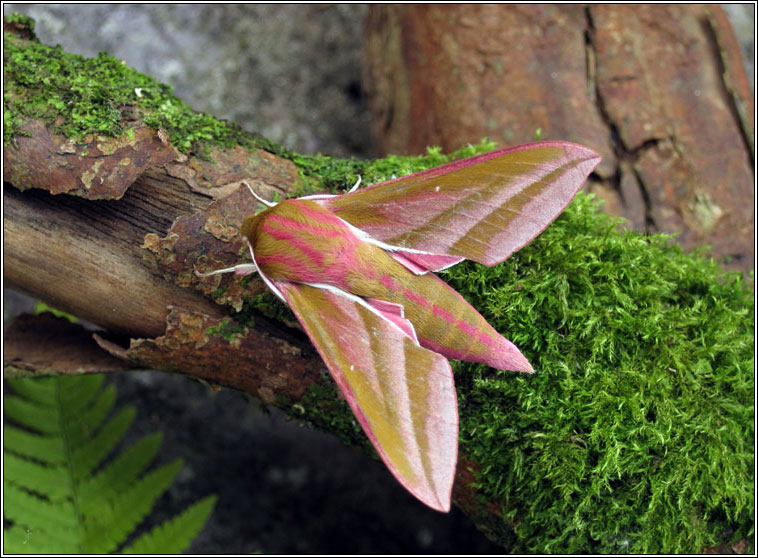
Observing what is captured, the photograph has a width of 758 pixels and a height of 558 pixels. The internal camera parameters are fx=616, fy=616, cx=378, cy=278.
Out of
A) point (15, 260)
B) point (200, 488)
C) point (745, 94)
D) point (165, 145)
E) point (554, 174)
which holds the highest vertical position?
point (745, 94)

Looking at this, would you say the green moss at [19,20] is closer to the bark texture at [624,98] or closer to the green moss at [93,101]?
the green moss at [93,101]

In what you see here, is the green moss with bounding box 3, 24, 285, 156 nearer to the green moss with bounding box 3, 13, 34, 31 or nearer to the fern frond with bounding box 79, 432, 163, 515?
the green moss with bounding box 3, 13, 34, 31

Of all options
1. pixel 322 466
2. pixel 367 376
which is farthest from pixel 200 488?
pixel 367 376

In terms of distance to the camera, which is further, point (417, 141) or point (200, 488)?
point (200, 488)

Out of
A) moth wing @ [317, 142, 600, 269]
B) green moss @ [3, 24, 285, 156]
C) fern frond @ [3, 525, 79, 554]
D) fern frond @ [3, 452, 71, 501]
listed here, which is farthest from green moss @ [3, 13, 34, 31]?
fern frond @ [3, 525, 79, 554]

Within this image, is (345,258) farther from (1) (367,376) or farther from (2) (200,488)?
(2) (200,488)
